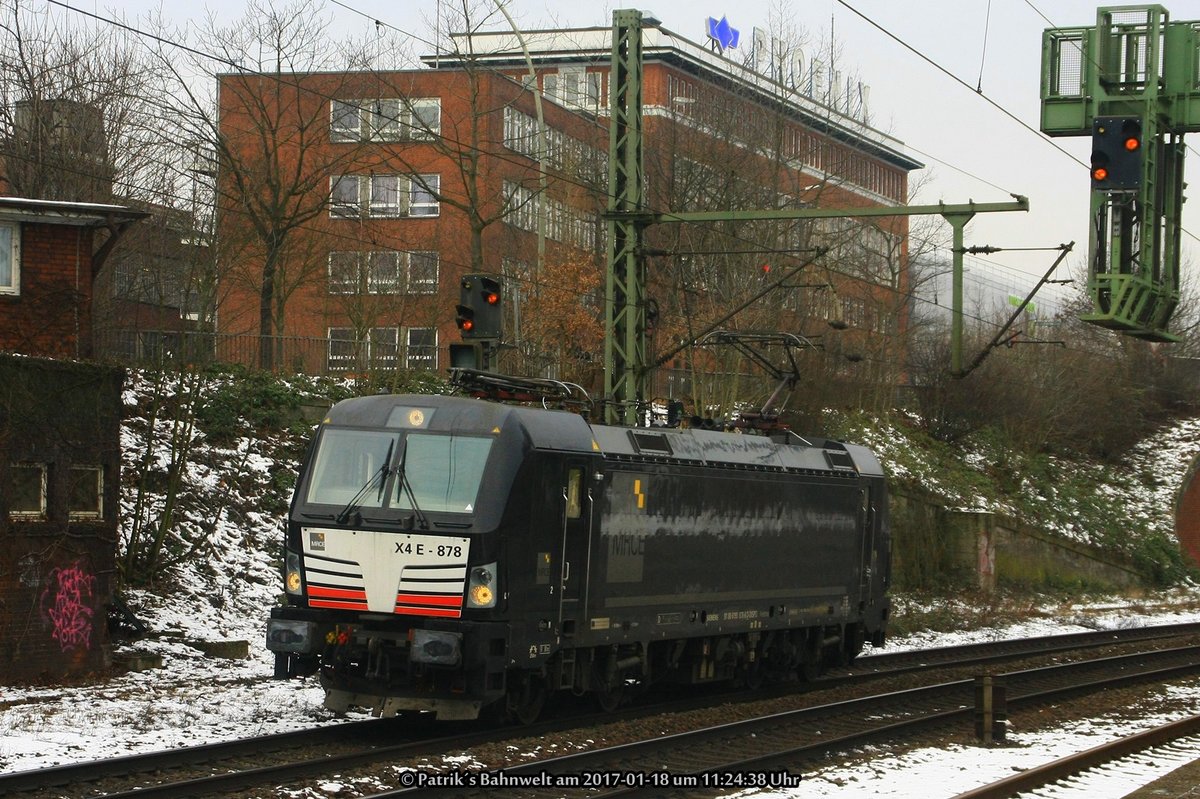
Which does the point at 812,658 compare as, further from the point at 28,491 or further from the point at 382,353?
the point at 382,353

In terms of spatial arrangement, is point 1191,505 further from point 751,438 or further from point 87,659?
point 87,659

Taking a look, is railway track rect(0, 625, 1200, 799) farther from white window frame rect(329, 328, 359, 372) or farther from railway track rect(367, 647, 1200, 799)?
white window frame rect(329, 328, 359, 372)

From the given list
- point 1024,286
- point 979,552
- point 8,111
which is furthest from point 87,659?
point 1024,286

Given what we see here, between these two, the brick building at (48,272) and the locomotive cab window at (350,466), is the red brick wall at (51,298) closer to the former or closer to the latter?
the brick building at (48,272)

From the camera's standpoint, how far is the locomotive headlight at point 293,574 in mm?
14953

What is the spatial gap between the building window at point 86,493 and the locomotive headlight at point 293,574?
5056 millimetres

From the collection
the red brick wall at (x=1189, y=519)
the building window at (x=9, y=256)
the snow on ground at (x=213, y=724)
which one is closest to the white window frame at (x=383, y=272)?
the building window at (x=9, y=256)

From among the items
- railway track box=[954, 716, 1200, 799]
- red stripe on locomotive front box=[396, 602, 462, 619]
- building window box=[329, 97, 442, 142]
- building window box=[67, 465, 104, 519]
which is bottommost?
railway track box=[954, 716, 1200, 799]

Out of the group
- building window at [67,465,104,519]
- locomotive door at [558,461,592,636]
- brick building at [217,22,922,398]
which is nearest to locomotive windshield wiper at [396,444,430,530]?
locomotive door at [558,461,592,636]

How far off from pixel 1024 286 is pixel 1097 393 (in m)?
36.8

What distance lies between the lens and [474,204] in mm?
35062

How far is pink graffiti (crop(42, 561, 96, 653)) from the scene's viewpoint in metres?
18.4

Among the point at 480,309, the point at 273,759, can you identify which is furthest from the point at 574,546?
the point at 480,309

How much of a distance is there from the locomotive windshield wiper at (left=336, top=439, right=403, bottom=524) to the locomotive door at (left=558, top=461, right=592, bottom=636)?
71.6 inches
